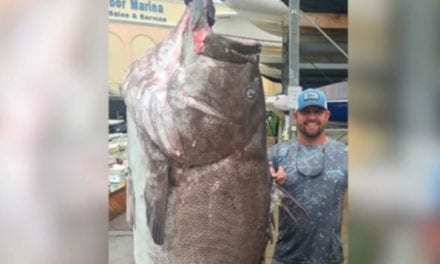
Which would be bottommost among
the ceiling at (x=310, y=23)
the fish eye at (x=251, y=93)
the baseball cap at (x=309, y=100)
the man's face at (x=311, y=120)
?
the man's face at (x=311, y=120)

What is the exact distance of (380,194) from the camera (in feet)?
3.72

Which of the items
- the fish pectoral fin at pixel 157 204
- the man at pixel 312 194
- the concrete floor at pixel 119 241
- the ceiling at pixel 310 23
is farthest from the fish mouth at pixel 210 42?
the ceiling at pixel 310 23

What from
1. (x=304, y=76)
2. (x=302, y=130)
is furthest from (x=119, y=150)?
(x=304, y=76)

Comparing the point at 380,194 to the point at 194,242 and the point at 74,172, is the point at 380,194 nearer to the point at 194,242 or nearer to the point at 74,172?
the point at 74,172

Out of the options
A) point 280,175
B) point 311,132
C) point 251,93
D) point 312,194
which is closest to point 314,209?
point 312,194

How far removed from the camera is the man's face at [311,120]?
2898 millimetres

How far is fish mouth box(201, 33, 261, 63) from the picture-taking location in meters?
1.67

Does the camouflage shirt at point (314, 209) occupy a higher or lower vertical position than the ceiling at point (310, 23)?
A: lower

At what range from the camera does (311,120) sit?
290 centimetres

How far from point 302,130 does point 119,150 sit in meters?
1.17

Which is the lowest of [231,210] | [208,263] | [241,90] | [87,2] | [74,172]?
[208,263]

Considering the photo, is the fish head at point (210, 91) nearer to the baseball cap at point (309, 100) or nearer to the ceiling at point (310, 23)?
the baseball cap at point (309, 100)

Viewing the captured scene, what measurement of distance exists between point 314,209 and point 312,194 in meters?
0.06

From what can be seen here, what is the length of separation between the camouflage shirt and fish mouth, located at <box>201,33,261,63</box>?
3.44ft
